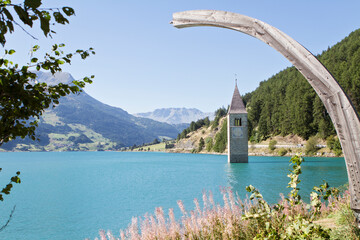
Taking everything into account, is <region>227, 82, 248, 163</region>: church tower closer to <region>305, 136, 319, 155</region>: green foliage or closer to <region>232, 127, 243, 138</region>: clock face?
<region>232, 127, 243, 138</region>: clock face

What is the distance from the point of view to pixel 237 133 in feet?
211

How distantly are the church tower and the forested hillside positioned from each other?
2906cm

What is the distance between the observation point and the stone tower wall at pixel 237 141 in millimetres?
63125

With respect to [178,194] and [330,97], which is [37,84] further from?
[178,194]

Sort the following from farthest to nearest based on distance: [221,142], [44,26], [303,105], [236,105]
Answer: [221,142], [303,105], [236,105], [44,26]

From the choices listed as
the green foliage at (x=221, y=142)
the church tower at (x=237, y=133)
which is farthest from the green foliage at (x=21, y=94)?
the green foliage at (x=221, y=142)

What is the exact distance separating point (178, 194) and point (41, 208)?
10581mm

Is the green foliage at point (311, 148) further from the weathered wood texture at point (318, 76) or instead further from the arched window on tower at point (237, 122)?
the weathered wood texture at point (318, 76)

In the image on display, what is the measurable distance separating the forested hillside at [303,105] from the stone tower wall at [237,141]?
29191 mm

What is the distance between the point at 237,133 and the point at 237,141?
5.75 feet

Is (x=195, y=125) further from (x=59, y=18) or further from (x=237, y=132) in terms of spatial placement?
(x=59, y=18)

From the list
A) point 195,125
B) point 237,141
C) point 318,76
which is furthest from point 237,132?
point 195,125

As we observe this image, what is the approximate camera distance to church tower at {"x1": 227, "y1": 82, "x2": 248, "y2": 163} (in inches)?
2489

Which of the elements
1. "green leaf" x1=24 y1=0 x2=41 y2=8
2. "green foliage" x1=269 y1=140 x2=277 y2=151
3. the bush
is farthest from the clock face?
"green leaf" x1=24 y1=0 x2=41 y2=8
